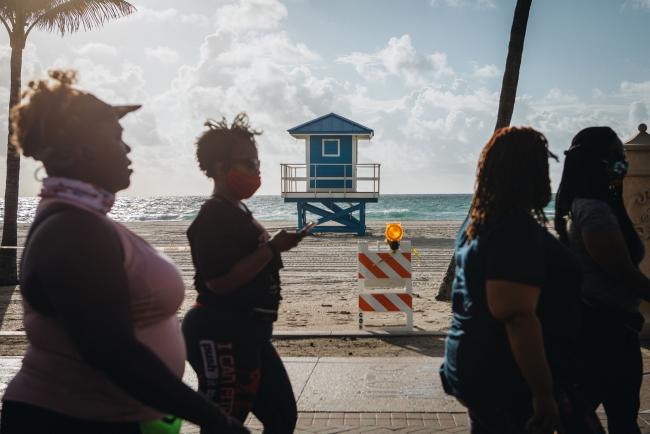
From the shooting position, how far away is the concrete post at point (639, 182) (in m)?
6.98

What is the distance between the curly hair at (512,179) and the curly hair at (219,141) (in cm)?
116

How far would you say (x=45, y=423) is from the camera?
186cm

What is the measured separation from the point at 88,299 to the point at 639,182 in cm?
644

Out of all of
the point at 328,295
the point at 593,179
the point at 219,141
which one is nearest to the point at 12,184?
the point at 328,295

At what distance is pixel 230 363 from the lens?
300 centimetres

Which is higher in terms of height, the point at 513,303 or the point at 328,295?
the point at 513,303

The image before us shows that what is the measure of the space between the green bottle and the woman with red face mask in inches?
35.9

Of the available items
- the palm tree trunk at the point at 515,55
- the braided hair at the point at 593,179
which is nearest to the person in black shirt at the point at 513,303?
the braided hair at the point at 593,179

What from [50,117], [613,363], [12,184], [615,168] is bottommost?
[613,363]

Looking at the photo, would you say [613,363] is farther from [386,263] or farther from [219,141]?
[386,263]

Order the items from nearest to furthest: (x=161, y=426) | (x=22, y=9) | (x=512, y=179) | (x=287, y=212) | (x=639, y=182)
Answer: (x=161, y=426) < (x=512, y=179) < (x=639, y=182) < (x=22, y=9) < (x=287, y=212)

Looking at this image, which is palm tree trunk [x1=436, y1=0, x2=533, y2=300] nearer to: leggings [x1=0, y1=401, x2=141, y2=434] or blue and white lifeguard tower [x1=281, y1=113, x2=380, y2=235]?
leggings [x1=0, y1=401, x2=141, y2=434]

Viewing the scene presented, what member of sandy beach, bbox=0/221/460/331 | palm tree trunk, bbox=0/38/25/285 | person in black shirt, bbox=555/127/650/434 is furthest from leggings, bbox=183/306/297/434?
palm tree trunk, bbox=0/38/25/285

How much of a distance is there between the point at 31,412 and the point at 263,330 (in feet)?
4.31
